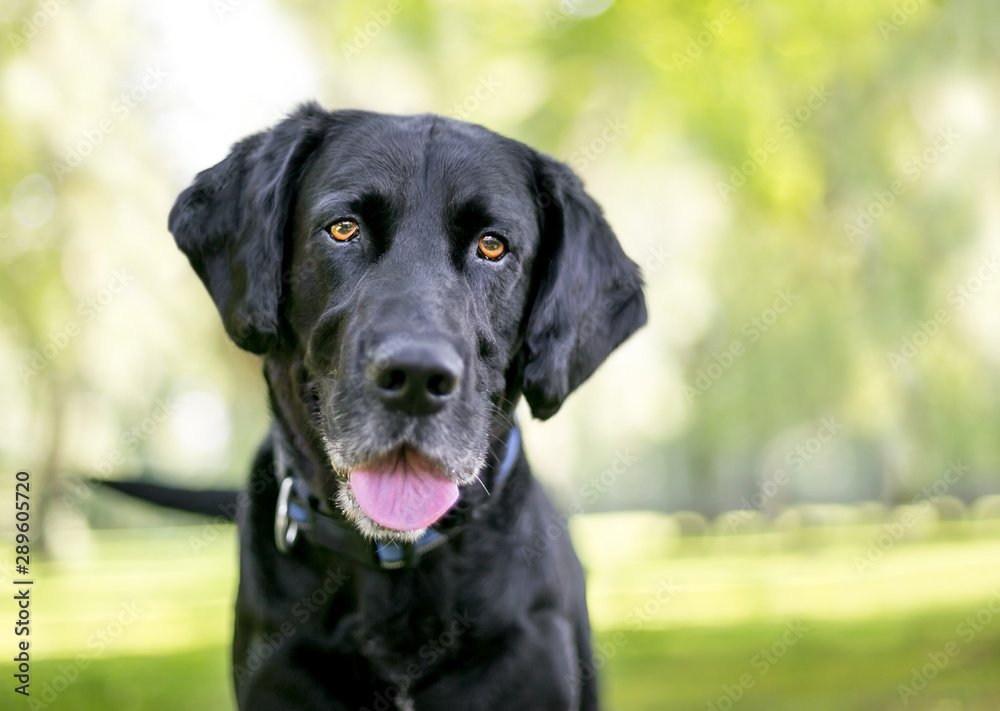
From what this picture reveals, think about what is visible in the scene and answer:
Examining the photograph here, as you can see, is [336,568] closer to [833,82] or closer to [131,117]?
[833,82]

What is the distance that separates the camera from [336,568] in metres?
2.94

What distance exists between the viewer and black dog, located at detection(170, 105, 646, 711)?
2680 millimetres

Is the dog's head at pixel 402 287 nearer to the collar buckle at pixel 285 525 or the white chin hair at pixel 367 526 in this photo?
the white chin hair at pixel 367 526

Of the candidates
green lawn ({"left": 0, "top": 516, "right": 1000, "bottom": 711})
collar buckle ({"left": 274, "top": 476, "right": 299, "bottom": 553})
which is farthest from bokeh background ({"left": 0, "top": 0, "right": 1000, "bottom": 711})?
collar buckle ({"left": 274, "top": 476, "right": 299, "bottom": 553})

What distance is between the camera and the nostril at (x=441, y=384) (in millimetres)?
2477

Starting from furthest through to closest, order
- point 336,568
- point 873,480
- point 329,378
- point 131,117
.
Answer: point 873,480
point 131,117
point 336,568
point 329,378

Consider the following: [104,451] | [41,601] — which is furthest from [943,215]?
[104,451]

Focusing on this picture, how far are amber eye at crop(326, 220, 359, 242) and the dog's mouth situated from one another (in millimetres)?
765

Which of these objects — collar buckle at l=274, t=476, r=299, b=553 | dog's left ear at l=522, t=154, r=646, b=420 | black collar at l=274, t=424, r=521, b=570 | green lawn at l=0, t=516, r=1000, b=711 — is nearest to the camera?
black collar at l=274, t=424, r=521, b=570

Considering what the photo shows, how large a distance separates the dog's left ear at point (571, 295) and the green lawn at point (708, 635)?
8.67ft

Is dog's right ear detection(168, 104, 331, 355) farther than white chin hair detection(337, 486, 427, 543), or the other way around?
dog's right ear detection(168, 104, 331, 355)

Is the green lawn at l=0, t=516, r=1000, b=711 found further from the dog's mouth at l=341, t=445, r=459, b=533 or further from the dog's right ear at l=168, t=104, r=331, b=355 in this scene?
the dog's right ear at l=168, t=104, r=331, b=355

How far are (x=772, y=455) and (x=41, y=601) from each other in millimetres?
13196

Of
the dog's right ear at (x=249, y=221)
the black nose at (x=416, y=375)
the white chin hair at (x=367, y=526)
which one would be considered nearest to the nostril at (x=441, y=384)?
the black nose at (x=416, y=375)
